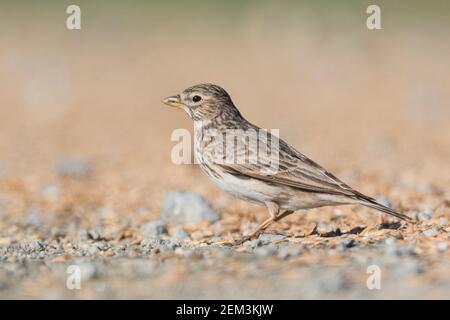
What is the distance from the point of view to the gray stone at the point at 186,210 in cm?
796

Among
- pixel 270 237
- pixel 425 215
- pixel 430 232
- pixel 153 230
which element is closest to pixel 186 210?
pixel 153 230

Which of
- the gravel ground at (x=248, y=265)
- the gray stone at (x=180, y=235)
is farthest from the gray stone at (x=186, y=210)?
the gravel ground at (x=248, y=265)

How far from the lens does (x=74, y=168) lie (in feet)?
36.4

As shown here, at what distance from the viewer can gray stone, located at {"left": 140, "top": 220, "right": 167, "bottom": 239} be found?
740 cm

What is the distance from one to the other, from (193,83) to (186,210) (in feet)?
36.7

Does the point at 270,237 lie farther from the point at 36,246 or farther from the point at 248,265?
the point at 36,246

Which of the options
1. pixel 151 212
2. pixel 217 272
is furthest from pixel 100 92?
pixel 217 272

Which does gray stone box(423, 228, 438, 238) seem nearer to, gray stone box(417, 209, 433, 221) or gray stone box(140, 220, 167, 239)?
gray stone box(417, 209, 433, 221)

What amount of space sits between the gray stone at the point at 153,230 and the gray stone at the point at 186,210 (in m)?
0.38

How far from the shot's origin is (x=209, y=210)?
8039 mm

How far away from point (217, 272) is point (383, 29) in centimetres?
2307

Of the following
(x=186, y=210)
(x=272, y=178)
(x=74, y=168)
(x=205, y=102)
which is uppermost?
(x=205, y=102)

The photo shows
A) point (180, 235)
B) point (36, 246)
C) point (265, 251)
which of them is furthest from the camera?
Result: point (180, 235)
